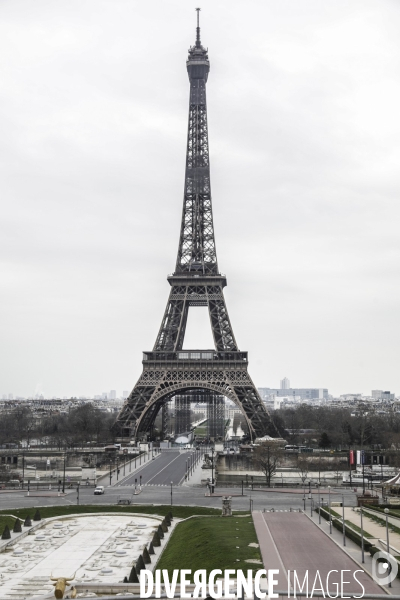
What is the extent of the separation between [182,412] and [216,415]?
25.1 ft

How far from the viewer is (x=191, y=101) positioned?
127m

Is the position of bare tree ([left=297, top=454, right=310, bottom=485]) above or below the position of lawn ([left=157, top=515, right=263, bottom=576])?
above

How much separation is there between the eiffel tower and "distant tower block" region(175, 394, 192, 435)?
91.4 ft

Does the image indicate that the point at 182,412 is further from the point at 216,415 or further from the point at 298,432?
the point at 298,432

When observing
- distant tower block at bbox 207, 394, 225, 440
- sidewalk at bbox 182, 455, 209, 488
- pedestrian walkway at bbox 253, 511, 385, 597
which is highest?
distant tower block at bbox 207, 394, 225, 440

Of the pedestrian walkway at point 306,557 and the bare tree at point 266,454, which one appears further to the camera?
the bare tree at point 266,454

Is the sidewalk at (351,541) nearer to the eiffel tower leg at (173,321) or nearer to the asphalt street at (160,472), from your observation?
the asphalt street at (160,472)

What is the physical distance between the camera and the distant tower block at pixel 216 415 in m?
148

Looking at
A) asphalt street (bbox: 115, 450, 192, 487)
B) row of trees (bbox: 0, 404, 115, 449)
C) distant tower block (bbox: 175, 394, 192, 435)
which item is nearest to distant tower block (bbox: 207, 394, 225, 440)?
distant tower block (bbox: 175, 394, 192, 435)

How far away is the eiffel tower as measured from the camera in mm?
112875

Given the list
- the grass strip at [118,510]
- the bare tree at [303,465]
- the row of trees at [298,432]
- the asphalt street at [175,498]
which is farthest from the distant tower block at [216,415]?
the grass strip at [118,510]

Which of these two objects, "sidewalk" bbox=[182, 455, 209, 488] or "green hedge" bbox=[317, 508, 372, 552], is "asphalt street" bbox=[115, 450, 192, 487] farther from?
"green hedge" bbox=[317, 508, 372, 552]

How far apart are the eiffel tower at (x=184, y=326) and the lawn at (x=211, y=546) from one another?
56983mm

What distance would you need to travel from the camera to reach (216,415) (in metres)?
157
